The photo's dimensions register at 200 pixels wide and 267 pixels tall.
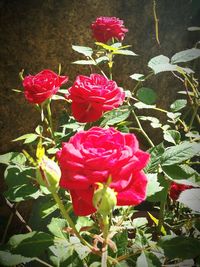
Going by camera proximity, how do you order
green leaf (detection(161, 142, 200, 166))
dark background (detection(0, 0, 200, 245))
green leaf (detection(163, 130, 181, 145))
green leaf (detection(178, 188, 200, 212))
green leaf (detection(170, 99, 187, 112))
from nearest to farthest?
green leaf (detection(178, 188, 200, 212)) < green leaf (detection(161, 142, 200, 166)) < green leaf (detection(163, 130, 181, 145)) < green leaf (detection(170, 99, 187, 112)) < dark background (detection(0, 0, 200, 245))

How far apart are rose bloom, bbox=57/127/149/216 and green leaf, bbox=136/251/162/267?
17cm

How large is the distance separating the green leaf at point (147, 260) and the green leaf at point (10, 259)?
200mm

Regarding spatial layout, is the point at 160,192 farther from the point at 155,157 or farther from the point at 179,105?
the point at 179,105

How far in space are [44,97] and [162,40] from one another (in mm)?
902

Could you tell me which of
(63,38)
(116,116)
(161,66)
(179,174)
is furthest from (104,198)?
(63,38)

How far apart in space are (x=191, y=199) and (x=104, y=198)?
0.20 metres

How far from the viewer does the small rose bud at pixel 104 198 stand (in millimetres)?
408

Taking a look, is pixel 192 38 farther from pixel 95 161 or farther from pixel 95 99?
pixel 95 161

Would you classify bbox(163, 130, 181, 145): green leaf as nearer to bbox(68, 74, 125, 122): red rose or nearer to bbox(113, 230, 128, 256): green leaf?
bbox(68, 74, 125, 122): red rose

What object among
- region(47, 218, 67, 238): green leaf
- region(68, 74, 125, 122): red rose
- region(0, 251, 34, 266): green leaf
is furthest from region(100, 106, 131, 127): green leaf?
region(0, 251, 34, 266): green leaf

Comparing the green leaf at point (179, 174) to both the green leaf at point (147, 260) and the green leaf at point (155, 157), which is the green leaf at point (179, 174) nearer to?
the green leaf at point (155, 157)

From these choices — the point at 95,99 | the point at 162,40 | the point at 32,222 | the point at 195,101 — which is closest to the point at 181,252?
the point at 95,99

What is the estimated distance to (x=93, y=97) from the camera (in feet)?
2.25

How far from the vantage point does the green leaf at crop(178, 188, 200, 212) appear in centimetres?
52
